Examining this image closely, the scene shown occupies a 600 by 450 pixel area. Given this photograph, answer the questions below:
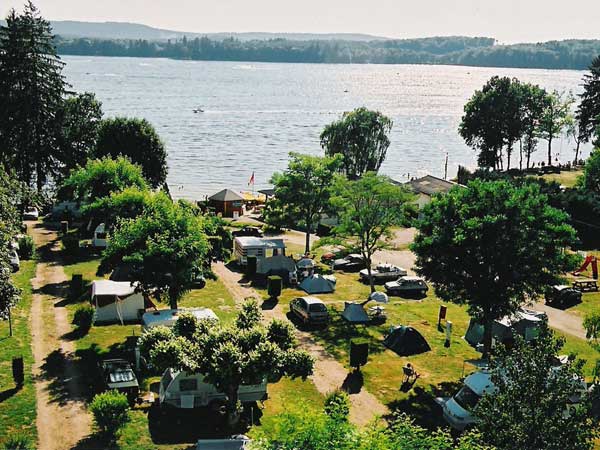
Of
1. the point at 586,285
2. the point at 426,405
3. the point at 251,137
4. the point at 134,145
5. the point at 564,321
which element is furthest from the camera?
the point at 251,137

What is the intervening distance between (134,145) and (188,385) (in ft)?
130

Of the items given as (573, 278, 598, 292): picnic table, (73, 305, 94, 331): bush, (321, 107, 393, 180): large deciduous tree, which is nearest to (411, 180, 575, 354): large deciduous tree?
(573, 278, 598, 292): picnic table

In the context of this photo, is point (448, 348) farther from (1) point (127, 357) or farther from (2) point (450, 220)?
(1) point (127, 357)

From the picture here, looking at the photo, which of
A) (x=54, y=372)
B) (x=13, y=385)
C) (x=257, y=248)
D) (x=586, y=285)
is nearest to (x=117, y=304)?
(x=54, y=372)

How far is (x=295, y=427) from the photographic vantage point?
13.7 m

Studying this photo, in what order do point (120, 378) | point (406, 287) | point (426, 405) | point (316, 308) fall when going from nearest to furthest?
point (120, 378), point (426, 405), point (316, 308), point (406, 287)

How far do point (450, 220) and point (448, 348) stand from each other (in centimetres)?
582

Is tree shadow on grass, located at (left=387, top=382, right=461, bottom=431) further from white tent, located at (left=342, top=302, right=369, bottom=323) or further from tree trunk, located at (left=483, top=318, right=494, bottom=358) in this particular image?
white tent, located at (left=342, top=302, right=369, bottom=323)

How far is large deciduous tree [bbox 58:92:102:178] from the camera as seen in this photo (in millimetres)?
58750

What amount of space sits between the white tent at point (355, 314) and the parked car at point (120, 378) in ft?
37.0

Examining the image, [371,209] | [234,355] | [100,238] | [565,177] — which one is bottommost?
[100,238]

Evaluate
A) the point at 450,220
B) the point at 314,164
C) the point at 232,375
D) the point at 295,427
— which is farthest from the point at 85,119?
the point at 295,427

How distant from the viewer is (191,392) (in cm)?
2230

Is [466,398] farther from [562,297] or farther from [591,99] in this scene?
[591,99]
